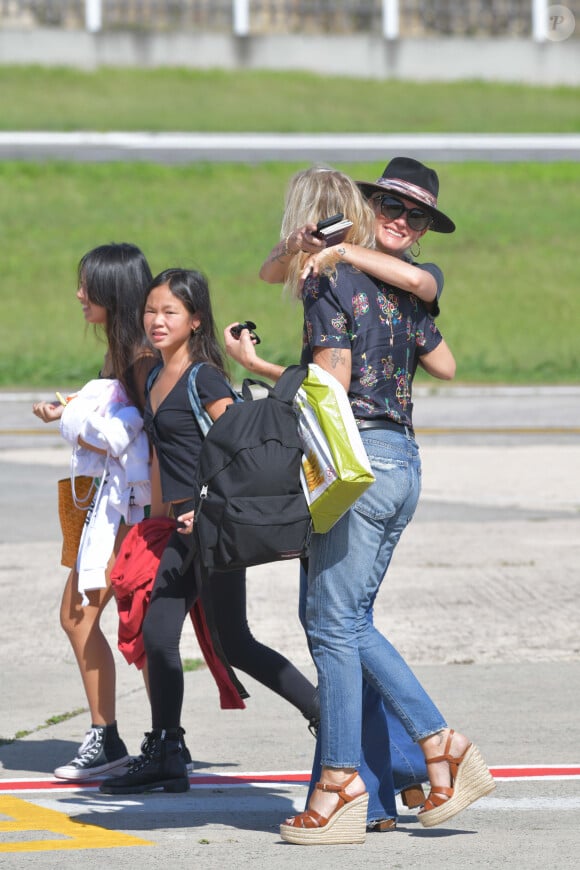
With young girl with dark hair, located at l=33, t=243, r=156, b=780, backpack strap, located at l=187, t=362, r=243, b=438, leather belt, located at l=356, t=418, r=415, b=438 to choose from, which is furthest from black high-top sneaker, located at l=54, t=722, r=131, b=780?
leather belt, located at l=356, t=418, r=415, b=438

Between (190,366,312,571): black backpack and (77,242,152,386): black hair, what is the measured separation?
1.10 m

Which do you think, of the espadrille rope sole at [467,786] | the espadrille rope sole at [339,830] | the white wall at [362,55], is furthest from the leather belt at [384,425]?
the white wall at [362,55]

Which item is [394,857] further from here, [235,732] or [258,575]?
[258,575]

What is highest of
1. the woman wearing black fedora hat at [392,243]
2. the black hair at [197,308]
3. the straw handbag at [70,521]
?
the woman wearing black fedora hat at [392,243]

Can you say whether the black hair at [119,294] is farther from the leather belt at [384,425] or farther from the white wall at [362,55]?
the white wall at [362,55]

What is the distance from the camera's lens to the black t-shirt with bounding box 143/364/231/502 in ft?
16.5

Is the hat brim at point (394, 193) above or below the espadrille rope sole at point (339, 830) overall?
above

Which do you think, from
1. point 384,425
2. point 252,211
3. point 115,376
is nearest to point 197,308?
point 115,376

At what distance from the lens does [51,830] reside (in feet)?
15.6

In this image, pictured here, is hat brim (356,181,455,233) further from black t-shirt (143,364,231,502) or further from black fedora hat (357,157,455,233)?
black t-shirt (143,364,231,502)

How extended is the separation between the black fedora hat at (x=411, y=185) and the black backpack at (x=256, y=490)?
0.59m

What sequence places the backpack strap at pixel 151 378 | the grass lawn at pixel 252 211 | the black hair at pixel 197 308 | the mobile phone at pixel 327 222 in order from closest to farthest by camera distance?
the mobile phone at pixel 327 222 → the black hair at pixel 197 308 → the backpack strap at pixel 151 378 → the grass lawn at pixel 252 211

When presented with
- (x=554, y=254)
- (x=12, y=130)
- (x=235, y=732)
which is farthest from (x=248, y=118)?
(x=235, y=732)

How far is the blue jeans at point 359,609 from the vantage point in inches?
175
